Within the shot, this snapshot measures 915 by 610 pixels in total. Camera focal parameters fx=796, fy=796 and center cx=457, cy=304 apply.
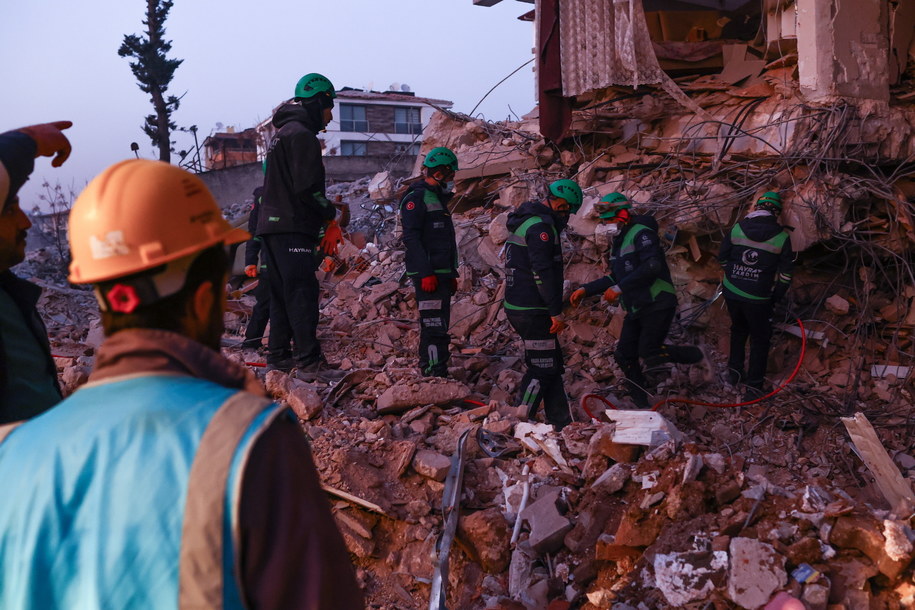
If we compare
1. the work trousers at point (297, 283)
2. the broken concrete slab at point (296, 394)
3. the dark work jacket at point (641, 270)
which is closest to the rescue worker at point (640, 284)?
the dark work jacket at point (641, 270)

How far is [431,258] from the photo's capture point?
6.87 m

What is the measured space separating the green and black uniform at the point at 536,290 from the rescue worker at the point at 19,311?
12.8 feet

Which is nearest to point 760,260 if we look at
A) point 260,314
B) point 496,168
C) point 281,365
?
point 281,365

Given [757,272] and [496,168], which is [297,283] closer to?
[757,272]

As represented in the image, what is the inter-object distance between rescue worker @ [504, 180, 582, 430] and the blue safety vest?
4887 mm

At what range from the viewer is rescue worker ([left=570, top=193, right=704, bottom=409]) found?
7.10 meters

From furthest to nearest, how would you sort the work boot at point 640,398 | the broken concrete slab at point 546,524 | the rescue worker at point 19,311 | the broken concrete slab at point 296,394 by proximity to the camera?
the work boot at point 640,398 → the broken concrete slab at point 296,394 → the broken concrete slab at point 546,524 → the rescue worker at point 19,311

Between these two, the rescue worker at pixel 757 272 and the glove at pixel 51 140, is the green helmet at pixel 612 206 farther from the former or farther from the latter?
the glove at pixel 51 140

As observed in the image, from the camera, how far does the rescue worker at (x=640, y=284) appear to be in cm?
710

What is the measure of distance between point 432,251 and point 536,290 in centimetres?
107

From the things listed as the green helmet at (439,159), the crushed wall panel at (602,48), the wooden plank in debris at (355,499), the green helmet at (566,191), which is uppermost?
the crushed wall panel at (602,48)

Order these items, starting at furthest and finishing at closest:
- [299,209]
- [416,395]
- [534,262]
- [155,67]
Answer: [155,67]
[534,262]
[299,209]
[416,395]

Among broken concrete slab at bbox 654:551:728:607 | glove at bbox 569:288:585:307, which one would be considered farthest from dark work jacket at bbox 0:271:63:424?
glove at bbox 569:288:585:307

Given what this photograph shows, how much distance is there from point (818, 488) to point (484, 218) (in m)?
6.98
